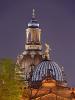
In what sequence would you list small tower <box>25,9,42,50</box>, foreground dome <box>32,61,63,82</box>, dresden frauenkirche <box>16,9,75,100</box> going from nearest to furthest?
1. dresden frauenkirche <box>16,9,75,100</box>
2. foreground dome <box>32,61,63,82</box>
3. small tower <box>25,9,42,50</box>

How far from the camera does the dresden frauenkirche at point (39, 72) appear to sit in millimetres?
97875

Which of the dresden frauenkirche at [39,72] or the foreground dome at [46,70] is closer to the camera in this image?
the dresden frauenkirche at [39,72]

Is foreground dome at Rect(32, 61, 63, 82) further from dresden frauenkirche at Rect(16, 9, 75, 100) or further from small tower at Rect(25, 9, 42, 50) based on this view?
small tower at Rect(25, 9, 42, 50)

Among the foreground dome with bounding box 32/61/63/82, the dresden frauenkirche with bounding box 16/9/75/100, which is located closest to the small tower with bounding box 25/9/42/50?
the dresden frauenkirche with bounding box 16/9/75/100

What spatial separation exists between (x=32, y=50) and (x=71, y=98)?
2100cm

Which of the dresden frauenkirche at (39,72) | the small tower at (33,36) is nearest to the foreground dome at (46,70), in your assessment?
the dresden frauenkirche at (39,72)

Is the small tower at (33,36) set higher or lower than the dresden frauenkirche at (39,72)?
higher

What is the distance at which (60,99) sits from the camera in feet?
313

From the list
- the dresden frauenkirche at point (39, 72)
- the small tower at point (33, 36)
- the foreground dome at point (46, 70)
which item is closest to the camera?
the dresden frauenkirche at point (39, 72)

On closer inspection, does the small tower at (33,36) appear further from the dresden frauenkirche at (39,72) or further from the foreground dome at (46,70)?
the foreground dome at (46,70)

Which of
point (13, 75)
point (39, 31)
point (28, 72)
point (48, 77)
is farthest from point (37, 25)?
point (13, 75)

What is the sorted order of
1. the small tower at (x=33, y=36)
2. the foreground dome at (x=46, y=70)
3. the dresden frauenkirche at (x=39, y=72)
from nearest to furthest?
the dresden frauenkirche at (x=39, y=72) < the foreground dome at (x=46, y=70) < the small tower at (x=33, y=36)

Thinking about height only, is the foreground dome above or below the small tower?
below

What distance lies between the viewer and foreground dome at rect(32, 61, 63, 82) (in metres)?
108
